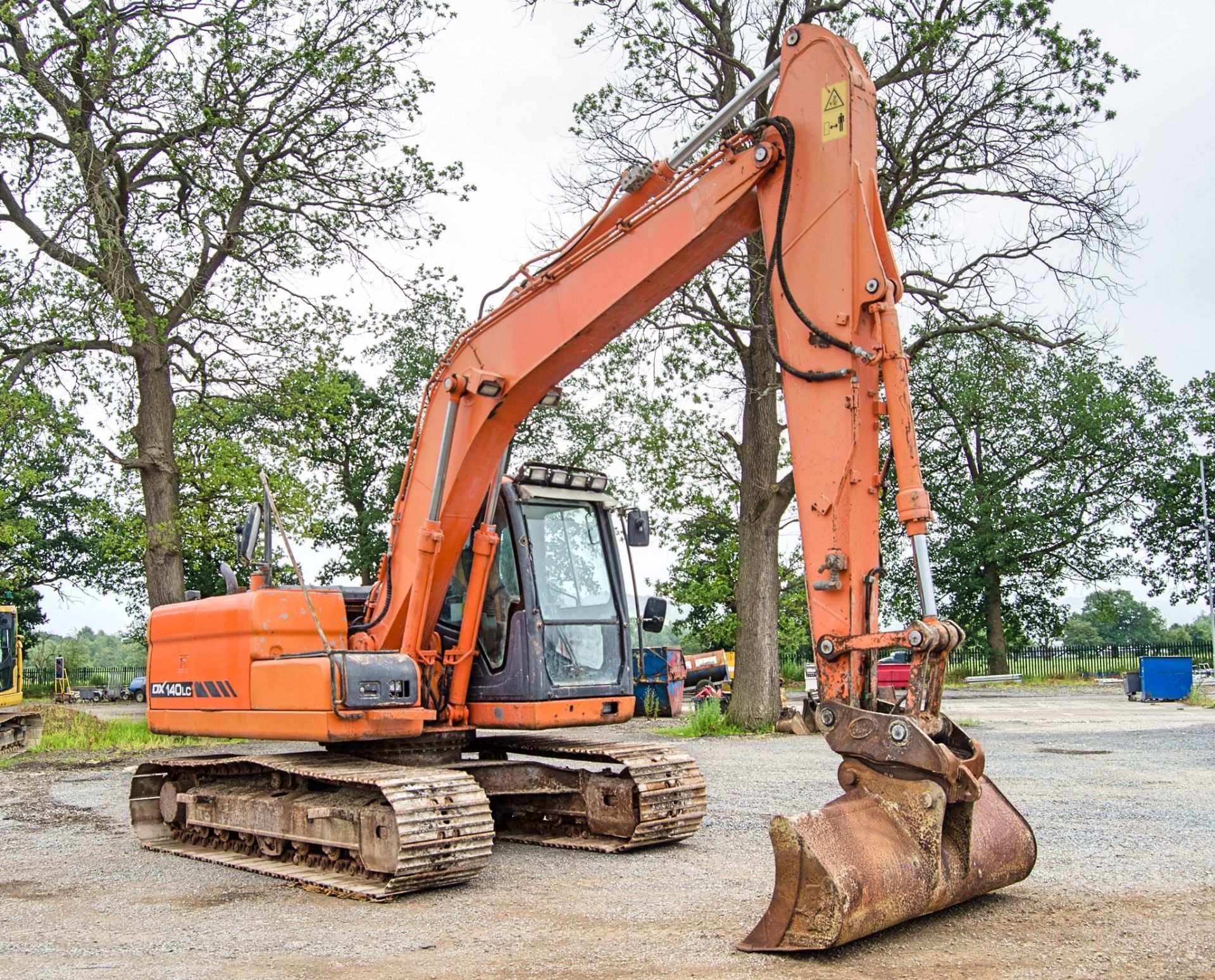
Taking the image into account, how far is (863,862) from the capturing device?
5.00 m

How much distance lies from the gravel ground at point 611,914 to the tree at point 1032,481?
3123cm

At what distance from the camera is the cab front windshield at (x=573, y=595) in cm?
806

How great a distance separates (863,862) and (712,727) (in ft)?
41.4

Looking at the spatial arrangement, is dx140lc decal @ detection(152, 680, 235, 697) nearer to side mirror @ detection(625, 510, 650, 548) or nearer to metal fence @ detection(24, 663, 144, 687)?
side mirror @ detection(625, 510, 650, 548)

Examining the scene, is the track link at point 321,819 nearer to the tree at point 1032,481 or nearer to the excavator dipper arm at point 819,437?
the excavator dipper arm at point 819,437

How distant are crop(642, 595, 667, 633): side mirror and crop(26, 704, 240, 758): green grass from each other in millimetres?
10185

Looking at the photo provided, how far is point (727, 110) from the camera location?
648 cm

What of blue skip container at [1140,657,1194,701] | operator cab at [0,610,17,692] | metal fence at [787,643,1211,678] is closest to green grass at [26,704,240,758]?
operator cab at [0,610,17,692]

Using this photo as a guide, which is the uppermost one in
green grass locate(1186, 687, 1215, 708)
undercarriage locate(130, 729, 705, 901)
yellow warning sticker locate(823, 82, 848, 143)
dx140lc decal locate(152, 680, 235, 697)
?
yellow warning sticker locate(823, 82, 848, 143)

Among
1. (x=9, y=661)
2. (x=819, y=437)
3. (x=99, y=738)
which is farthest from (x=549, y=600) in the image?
(x=9, y=661)

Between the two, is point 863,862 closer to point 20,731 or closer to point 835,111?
point 835,111

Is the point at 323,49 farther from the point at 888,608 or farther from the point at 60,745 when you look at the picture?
the point at 888,608

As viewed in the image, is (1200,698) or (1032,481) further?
(1032,481)

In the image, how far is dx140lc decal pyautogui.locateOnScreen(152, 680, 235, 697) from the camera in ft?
27.1
